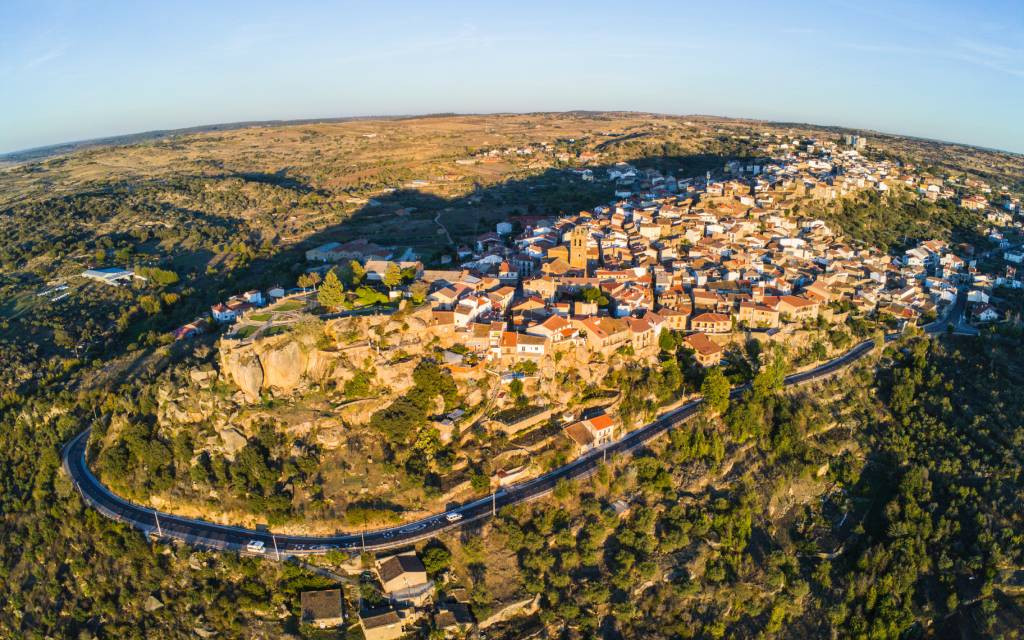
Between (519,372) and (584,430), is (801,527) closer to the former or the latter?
(584,430)

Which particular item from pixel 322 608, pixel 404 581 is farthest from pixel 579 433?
pixel 322 608

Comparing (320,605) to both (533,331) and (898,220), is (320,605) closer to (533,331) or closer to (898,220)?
(533,331)

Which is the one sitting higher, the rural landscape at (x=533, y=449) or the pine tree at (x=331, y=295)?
the pine tree at (x=331, y=295)

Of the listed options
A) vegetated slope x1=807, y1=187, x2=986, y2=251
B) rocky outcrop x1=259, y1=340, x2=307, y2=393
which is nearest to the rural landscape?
rocky outcrop x1=259, y1=340, x2=307, y2=393

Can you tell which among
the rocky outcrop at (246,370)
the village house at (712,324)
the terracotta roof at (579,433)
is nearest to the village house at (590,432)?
the terracotta roof at (579,433)

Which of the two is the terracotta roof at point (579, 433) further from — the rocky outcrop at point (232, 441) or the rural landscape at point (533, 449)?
A: the rocky outcrop at point (232, 441)

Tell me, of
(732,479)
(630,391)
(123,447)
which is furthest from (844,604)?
(123,447)
